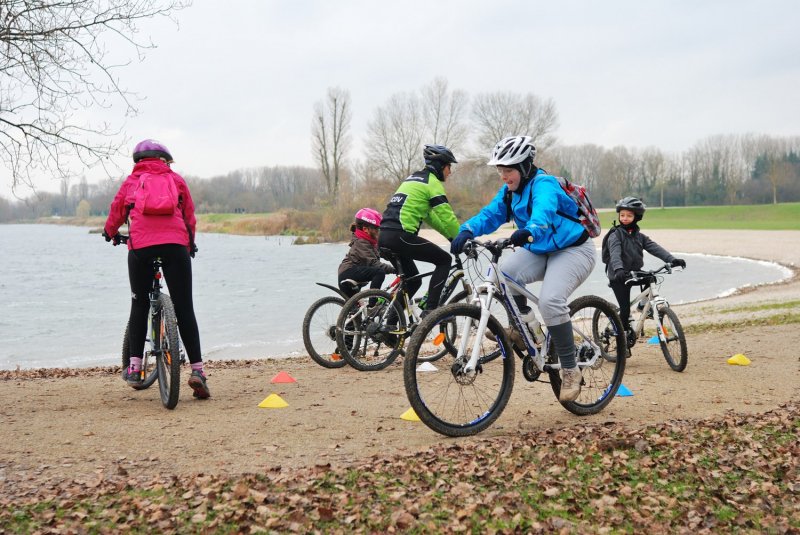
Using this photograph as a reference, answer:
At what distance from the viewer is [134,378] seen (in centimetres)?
657

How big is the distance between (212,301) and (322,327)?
15.6m

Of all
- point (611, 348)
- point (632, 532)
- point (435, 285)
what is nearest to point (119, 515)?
point (632, 532)

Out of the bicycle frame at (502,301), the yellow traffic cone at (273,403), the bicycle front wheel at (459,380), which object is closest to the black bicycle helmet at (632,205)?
the bicycle frame at (502,301)

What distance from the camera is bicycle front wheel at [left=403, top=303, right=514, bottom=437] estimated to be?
4.82 meters

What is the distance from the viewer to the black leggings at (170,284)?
19.8 feet

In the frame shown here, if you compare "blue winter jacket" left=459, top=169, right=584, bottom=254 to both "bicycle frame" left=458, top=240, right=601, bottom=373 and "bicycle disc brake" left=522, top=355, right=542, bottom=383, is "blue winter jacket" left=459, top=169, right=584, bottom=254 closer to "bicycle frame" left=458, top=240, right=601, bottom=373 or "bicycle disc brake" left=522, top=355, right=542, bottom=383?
"bicycle frame" left=458, top=240, right=601, bottom=373

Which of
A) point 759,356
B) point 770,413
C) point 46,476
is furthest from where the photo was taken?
point 759,356

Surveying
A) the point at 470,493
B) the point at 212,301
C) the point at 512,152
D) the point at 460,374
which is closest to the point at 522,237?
the point at 512,152

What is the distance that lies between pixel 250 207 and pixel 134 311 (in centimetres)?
12198

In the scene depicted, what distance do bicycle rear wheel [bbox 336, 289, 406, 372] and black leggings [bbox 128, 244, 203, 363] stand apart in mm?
1934

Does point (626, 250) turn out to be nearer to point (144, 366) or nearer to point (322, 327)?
point (322, 327)

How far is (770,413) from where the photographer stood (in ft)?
19.3

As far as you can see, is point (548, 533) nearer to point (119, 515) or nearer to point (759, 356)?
point (119, 515)

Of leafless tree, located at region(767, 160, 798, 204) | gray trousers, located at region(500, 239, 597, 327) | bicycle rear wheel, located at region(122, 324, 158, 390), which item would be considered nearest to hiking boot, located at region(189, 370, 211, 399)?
bicycle rear wheel, located at region(122, 324, 158, 390)
